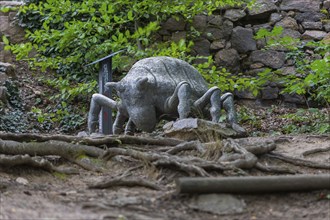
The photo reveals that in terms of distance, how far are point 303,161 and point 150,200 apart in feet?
6.20

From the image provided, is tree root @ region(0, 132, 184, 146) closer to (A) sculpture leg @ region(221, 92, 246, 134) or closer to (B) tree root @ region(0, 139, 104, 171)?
(B) tree root @ region(0, 139, 104, 171)

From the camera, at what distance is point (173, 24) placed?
1338 centimetres

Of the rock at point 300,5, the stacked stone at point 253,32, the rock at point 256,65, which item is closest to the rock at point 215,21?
the stacked stone at point 253,32

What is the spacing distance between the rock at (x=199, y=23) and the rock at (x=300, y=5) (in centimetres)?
228

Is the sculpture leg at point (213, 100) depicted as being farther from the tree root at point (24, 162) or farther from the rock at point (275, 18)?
the rock at point (275, 18)

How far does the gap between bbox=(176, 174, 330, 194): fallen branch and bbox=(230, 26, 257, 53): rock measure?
9761 mm

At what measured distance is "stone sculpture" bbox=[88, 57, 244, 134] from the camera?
6.55 meters

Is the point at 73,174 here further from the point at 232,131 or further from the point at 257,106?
the point at 257,106

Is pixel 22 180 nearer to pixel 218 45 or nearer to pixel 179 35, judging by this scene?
pixel 179 35

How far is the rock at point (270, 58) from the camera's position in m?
13.5

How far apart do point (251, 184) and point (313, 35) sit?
34.9 feet

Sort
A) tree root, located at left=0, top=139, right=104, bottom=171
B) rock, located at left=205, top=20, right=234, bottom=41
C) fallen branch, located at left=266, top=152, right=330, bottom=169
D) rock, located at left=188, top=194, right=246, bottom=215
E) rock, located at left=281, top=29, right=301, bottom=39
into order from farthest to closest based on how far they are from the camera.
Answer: rock, located at left=281, top=29, right=301, bottom=39 → rock, located at left=205, top=20, right=234, bottom=41 → tree root, located at left=0, top=139, right=104, bottom=171 → fallen branch, located at left=266, top=152, right=330, bottom=169 → rock, located at left=188, top=194, right=246, bottom=215

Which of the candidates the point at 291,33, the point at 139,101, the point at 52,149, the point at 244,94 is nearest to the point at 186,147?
the point at 139,101

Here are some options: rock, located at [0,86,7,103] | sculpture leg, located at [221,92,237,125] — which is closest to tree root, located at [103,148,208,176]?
sculpture leg, located at [221,92,237,125]
